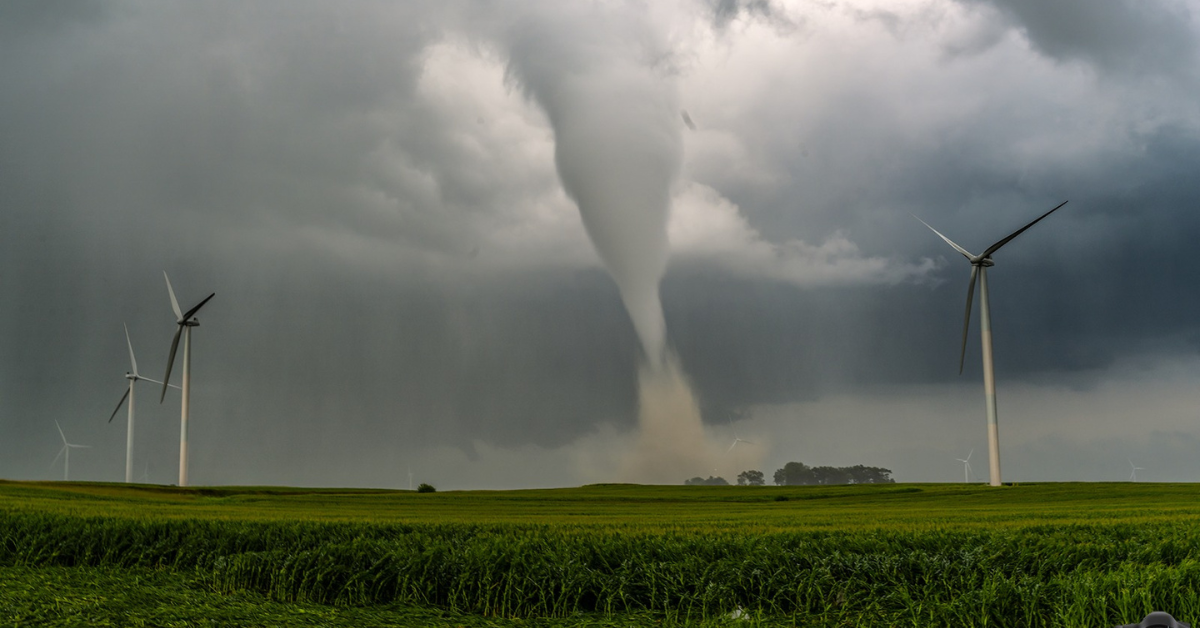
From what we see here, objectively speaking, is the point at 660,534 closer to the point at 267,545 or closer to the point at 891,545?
the point at 891,545

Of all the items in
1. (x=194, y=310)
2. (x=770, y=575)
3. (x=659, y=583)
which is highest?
(x=194, y=310)

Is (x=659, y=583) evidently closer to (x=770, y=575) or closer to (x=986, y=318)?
(x=770, y=575)

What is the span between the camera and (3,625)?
8.52 metres

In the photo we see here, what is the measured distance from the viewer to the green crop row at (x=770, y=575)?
26.8 feet

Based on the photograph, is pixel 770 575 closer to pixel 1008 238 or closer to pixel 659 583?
pixel 659 583

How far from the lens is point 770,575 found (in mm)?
10125

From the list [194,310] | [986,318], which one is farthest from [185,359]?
[986,318]

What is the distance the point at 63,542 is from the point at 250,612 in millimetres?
9709

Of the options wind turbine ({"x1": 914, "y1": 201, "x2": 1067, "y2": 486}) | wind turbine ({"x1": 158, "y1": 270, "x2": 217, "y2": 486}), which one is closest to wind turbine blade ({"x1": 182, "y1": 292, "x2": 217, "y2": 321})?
wind turbine ({"x1": 158, "y1": 270, "x2": 217, "y2": 486})

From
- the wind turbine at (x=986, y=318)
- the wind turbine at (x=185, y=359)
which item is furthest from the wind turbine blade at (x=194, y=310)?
the wind turbine at (x=986, y=318)

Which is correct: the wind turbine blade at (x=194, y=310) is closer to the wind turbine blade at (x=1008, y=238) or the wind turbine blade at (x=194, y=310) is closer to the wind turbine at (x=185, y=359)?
the wind turbine at (x=185, y=359)

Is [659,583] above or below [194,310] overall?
below

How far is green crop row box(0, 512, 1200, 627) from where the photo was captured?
26.8ft

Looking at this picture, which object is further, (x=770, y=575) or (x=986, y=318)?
(x=986, y=318)
